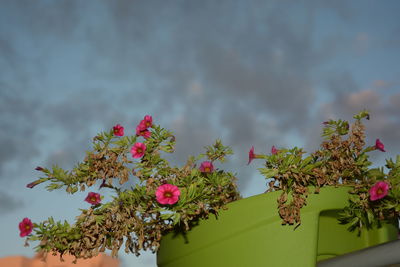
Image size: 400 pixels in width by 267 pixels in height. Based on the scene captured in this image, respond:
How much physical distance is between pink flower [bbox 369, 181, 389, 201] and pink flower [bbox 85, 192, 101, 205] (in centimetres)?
115

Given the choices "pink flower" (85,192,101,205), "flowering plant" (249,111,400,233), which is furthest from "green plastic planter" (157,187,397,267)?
"pink flower" (85,192,101,205)

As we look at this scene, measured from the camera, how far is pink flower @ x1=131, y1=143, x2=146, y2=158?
6.64ft

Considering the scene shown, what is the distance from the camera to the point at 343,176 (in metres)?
1.93

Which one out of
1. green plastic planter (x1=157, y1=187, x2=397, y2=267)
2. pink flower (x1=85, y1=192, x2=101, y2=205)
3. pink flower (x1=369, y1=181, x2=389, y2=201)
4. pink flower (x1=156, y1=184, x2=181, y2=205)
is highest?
pink flower (x1=85, y1=192, x2=101, y2=205)

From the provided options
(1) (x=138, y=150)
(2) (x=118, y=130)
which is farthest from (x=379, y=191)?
(2) (x=118, y=130)

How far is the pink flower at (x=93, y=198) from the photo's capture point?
6.22 feet

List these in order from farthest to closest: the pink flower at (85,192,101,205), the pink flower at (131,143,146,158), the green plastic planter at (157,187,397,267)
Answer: the pink flower at (131,143,146,158) → the pink flower at (85,192,101,205) → the green plastic planter at (157,187,397,267)

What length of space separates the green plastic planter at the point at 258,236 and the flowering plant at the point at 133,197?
0.25 feet

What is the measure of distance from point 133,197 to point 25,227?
1.59 ft

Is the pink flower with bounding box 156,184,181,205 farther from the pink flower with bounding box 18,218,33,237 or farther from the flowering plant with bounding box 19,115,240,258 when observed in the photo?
the pink flower with bounding box 18,218,33,237

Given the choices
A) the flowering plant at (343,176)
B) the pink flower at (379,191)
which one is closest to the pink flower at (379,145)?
the flowering plant at (343,176)

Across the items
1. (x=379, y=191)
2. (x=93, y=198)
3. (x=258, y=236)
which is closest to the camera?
(x=258, y=236)

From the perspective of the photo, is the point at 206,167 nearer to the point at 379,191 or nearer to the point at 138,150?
the point at 138,150

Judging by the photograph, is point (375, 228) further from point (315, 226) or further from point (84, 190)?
point (84, 190)
